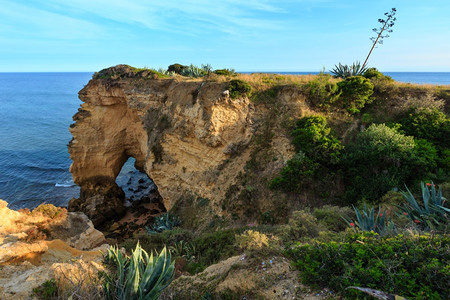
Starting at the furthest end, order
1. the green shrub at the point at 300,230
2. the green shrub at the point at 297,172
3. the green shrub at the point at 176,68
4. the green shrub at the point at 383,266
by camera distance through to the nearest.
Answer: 1. the green shrub at the point at 176,68
2. the green shrub at the point at 297,172
3. the green shrub at the point at 300,230
4. the green shrub at the point at 383,266

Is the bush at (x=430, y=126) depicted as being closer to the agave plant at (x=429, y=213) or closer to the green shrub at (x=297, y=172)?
the green shrub at (x=297, y=172)

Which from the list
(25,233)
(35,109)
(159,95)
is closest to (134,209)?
(159,95)

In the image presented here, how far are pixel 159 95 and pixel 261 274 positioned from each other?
682 inches

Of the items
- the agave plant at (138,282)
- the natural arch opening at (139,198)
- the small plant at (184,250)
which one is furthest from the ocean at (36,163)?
the agave plant at (138,282)

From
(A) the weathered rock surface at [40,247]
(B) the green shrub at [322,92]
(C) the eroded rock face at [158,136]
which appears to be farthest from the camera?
(C) the eroded rock face at [158,136]

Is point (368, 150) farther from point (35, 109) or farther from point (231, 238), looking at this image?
point (35, 109)

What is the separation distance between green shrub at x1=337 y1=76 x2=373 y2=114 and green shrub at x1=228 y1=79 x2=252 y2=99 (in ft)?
19.6

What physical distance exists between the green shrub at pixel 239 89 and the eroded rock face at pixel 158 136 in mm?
418

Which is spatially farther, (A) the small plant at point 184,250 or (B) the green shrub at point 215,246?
(A) the small plant at point 184,250

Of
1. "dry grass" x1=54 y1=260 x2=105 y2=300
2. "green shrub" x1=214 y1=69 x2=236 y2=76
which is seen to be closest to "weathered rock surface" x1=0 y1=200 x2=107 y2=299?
"dry grass" x1=54 y1=260 x2=105 y2=300

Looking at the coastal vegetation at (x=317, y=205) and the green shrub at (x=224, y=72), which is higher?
the green shrub at (x=224, y=72)

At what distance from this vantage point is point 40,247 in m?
8.54

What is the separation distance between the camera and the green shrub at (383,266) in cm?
383

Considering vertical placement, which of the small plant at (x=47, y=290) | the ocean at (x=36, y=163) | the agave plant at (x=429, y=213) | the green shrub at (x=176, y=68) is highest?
the green shrub at (x=176, y=68)
